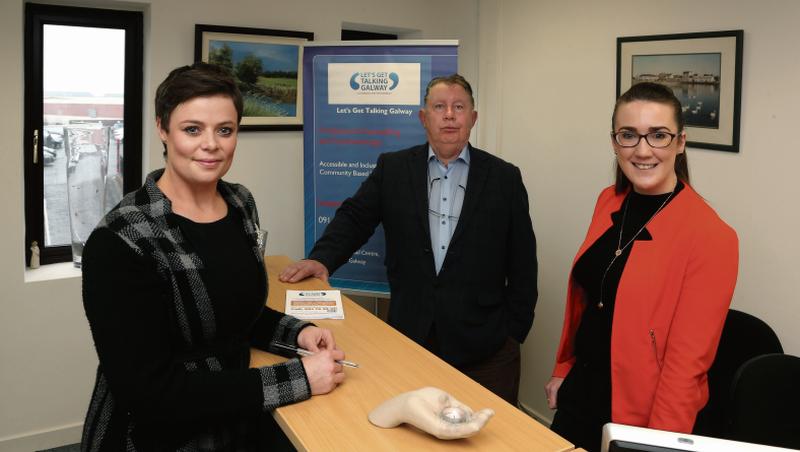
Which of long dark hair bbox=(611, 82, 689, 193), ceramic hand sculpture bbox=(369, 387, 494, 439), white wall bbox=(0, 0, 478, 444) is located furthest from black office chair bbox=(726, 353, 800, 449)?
white wall bbox=(0, 0, 478, 444)

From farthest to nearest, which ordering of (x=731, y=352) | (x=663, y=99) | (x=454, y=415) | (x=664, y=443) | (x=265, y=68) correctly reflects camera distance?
(x=265, y=68) → (x=731, y=352) → (x=663, y=99) → (x=454, y=415) → (x=664, y=443)

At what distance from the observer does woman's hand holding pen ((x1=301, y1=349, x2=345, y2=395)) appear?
1.67 metres

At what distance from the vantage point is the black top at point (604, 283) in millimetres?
2000

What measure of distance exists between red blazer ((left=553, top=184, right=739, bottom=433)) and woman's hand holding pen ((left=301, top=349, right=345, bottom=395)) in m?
0.78

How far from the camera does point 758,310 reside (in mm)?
2852

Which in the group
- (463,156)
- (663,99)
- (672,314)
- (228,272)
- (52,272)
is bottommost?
(52,272)

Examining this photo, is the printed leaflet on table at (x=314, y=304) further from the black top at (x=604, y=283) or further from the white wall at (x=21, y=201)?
the white wall at (x=21, y=201)

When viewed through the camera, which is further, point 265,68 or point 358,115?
point 265,68

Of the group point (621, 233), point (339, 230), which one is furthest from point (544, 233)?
point (621, 233)

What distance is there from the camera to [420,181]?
2.88 meters

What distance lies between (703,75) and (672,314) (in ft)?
5.14

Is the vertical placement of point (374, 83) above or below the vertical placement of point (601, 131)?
above

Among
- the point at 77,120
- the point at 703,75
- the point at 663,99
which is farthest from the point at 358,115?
the point at 663,99

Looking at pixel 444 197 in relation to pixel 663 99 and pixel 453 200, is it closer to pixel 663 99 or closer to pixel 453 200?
pixel 453 200
